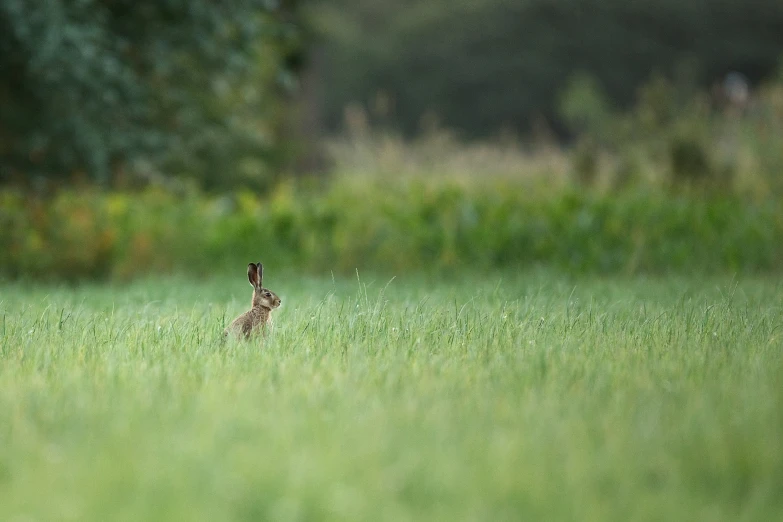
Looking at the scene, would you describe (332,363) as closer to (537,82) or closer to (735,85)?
(735,85)

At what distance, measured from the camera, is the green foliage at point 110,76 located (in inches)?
417

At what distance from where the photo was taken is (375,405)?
11.8 feet

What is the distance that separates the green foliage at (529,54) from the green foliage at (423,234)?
127ft

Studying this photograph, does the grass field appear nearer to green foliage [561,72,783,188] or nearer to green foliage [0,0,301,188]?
green foliage [0,0,301,188]

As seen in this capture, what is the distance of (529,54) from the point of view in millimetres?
52031

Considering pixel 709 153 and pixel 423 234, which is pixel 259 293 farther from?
pixel 709 153

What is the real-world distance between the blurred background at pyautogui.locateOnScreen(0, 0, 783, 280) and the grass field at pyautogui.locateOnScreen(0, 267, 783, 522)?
501 cm

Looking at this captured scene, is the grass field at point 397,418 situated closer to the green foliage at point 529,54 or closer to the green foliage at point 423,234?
the green foliage at point 423,234

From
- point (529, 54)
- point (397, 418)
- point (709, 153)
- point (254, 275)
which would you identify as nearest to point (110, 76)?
point (254, 275)

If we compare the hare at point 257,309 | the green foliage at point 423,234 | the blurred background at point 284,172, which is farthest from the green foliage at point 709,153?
the hare at point 257,309

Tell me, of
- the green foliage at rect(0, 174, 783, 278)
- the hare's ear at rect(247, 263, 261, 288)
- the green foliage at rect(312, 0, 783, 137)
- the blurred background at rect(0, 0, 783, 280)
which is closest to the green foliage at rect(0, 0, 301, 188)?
the blurred background at rect(0, 0, 783, 280)

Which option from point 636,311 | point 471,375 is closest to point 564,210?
point 636,311

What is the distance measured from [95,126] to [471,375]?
9.42m

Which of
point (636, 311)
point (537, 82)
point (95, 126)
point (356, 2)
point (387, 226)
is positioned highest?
point (356, 2)
